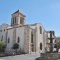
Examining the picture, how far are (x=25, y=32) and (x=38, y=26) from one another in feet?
24.3

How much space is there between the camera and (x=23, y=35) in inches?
2083

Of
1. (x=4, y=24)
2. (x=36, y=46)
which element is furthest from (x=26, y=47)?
(x=4, y=24)

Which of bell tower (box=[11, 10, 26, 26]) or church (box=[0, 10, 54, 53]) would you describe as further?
bell tower (box=[11, 10, 26, 26])

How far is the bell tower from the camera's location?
61.0m

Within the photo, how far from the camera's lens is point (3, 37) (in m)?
59.2

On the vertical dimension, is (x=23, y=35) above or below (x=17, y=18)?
below

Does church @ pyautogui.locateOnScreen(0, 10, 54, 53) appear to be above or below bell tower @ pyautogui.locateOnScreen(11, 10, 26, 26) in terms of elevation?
below

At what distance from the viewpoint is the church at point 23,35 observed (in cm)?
5256

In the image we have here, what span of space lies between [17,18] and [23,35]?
10.3m

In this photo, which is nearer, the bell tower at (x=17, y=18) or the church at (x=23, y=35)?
the church at (x=23, y=35)

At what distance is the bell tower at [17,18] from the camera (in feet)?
200

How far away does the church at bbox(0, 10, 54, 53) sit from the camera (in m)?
52.6

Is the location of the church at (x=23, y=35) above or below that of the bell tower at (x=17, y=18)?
below

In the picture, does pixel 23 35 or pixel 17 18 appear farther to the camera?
pixel 17 18
